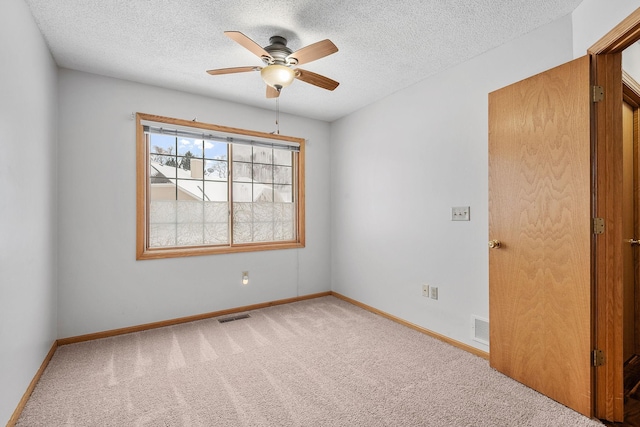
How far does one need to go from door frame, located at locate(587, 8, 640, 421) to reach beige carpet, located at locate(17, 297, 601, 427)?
0.74ft

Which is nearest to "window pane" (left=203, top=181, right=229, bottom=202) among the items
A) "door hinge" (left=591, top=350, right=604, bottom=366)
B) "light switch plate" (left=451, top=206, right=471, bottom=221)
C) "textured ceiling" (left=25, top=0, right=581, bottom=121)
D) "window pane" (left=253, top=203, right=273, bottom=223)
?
"window pane" (left=253, top=203, right=273, bottom=223)

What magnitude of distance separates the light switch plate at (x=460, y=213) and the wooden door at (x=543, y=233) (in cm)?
33

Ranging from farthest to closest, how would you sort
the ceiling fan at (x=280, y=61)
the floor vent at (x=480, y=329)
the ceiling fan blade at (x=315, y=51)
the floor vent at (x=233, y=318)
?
the floor vent at (x=233, y=318) < the floor vent at (x=480, y=329) < the ceiling fan at (x=280, y=61) < the ceiling fan blade at (x=315, y=51)

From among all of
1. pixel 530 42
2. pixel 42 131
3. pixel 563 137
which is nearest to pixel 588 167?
pixel 563 137

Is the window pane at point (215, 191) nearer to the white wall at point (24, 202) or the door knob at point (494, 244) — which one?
the white wall at point (24, 202)

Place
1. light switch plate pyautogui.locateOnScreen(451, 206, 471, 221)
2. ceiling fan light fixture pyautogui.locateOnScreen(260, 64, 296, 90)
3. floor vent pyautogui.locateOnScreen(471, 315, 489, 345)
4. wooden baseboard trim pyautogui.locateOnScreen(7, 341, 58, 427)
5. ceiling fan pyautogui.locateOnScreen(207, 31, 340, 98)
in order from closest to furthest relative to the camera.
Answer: wooden baseboard trim pyautogui.locateOnScreen(7, 341, 58, 427) → ceiling fan pyautogui.locateOnScreen(207, 31, 340, 98) → ceiling fan light fixture pyautogui.locateOnScreen(260, 64, 296, 90) → floor vent pyautogui.locateOnScreen(471, 315, 489, 345) → light switch plate pyautogui.locateOnScreen(451, 206, 471, 221)

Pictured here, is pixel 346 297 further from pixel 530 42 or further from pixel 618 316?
pixel 530 42

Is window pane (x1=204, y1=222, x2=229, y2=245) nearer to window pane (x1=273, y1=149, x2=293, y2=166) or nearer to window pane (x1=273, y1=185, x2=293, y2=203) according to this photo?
window pane (x1=273, y1=185, x2=293, y2=203)

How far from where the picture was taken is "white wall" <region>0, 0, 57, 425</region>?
160 cm

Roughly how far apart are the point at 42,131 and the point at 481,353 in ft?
12.7

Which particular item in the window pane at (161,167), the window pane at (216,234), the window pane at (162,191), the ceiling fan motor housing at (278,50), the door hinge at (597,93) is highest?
the ceiling fan motor housing at (278,50)

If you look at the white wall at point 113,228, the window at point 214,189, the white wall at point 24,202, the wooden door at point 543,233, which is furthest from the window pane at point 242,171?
the wooden door at point 543,233

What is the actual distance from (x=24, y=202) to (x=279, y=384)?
6.67 feet

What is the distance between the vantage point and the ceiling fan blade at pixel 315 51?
6.19 feet
